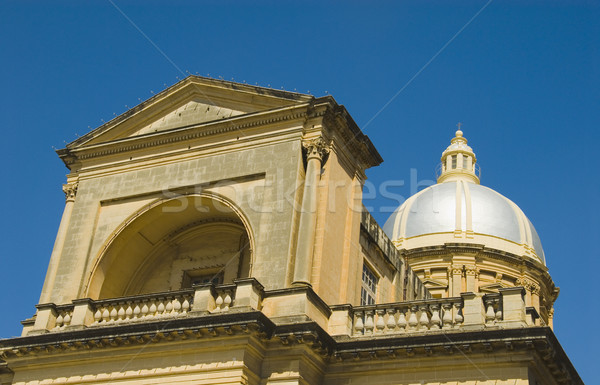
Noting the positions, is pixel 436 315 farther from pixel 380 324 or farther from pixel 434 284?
pixel 434 284

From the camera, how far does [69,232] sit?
22859 millimetres

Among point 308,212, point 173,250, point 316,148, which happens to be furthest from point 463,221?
point 308,212

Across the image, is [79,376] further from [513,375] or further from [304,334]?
[513,375]

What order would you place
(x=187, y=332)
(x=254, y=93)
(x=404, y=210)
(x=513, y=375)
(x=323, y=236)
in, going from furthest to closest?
1. (x=404, y=210)
2. (x=254, y=93)
3. (x=323, y=236)
4. (x=187, y=332)
5. (x=513, y=375)

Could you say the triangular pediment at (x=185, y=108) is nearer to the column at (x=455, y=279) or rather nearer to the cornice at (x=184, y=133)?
the cornice at (x=184, y=133)

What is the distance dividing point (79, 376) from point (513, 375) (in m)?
9.86

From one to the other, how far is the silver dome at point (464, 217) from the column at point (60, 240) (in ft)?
65.8

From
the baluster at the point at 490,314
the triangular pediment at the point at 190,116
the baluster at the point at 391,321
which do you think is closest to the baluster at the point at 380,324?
the baluster at the point at 391,321

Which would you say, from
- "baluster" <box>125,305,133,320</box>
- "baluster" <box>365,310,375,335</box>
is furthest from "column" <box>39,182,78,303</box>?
"baluster" <box>365,310,375,335</box>

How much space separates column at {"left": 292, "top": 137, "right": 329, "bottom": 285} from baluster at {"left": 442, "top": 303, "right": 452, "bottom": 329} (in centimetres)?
316

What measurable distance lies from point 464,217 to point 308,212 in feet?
70.7

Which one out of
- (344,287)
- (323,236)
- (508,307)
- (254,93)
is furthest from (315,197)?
(508,307)

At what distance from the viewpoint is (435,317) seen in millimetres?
18438

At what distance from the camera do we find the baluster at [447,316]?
719 inches
